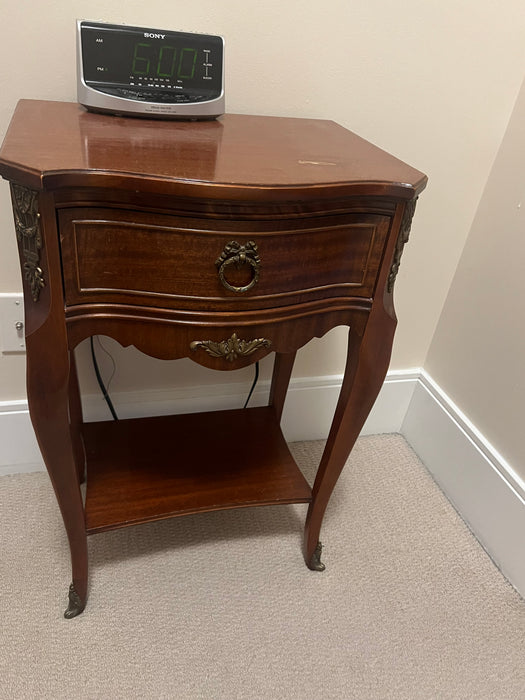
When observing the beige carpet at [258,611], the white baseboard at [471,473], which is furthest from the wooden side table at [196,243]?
the white baseboard at [471,473]

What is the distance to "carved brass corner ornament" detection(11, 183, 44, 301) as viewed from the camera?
21.5 inches

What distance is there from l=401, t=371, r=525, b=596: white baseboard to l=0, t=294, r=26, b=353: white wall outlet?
92 centimetres

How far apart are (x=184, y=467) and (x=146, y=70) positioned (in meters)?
0.66

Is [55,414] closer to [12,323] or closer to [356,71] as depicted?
[12,323]

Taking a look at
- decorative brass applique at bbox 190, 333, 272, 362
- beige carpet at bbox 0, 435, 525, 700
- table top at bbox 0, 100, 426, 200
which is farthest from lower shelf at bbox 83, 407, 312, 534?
table top at bbox 0, 100, 426, 200

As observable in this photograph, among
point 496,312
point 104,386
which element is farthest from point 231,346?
point 496,312

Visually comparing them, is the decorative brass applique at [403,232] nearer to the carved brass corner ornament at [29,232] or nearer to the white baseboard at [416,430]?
the carved brass corner ornament at [29,232]

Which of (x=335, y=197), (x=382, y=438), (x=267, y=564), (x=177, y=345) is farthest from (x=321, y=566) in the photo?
(x=335, y=197)

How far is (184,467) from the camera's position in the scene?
980 mm

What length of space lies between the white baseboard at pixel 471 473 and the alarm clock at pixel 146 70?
2.79 feet

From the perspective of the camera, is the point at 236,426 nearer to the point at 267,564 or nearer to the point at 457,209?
the point at 267,564

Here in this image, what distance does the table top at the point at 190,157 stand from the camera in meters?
0.53

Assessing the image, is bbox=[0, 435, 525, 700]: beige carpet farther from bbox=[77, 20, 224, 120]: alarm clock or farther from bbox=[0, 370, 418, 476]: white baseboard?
bbox=[77, 20, 224, 120]: alarm clock

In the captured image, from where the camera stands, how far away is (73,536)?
820 mm
